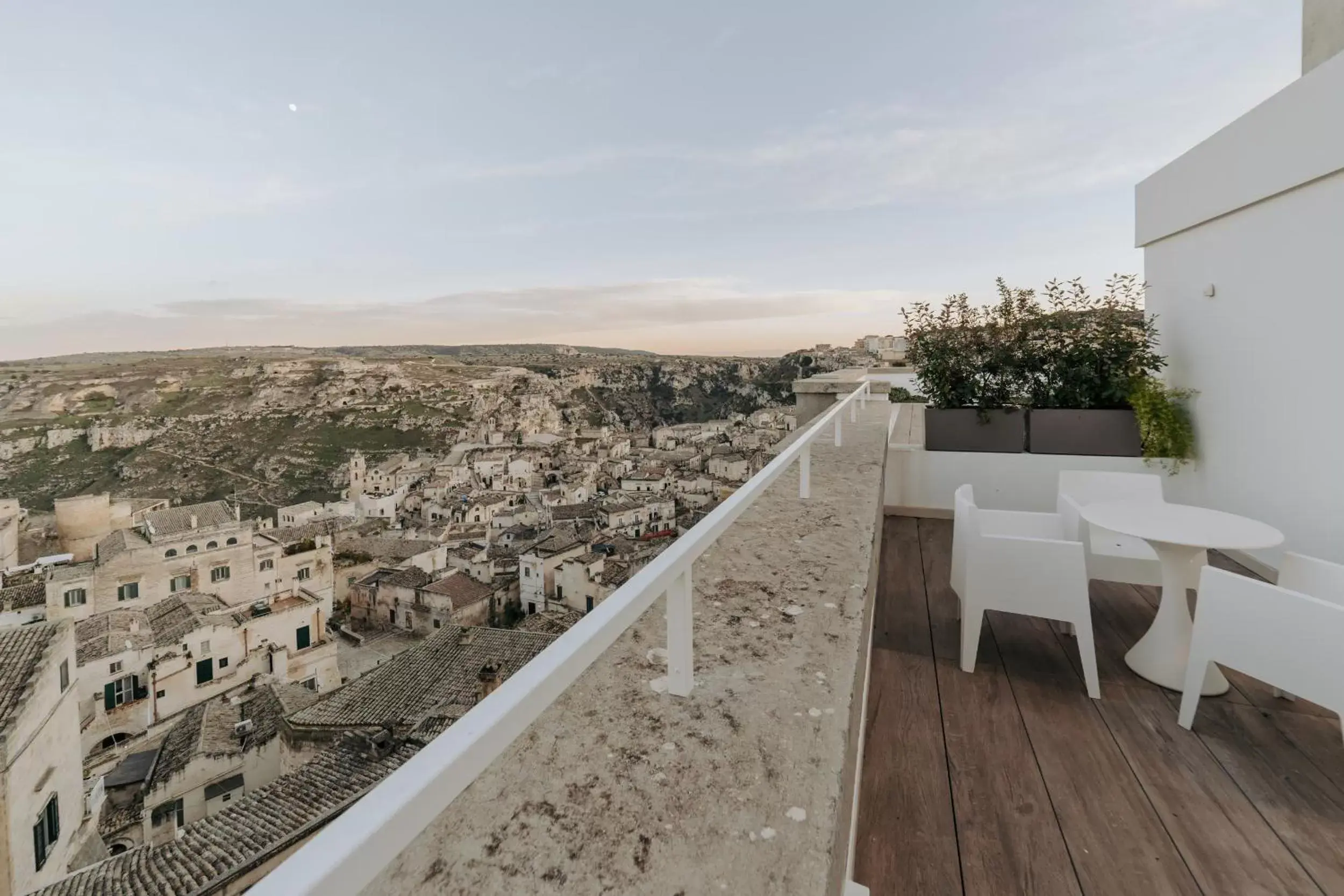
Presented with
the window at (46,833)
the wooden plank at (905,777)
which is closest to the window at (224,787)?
the window at (46,833)

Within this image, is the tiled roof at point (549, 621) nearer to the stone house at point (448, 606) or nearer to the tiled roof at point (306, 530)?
the stone house at point (448, 606)

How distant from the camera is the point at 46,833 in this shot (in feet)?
10.6

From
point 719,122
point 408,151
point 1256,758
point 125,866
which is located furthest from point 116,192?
point 1256,758

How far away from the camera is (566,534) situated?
19797mm

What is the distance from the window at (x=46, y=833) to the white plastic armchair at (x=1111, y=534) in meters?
5.65

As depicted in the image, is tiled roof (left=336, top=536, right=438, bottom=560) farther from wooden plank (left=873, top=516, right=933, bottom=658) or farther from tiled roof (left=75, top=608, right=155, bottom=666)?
wooden plank (left=873, top=516, right=933, bottom=658)

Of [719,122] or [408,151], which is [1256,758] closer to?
[719,122]

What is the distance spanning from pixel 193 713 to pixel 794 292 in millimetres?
19634

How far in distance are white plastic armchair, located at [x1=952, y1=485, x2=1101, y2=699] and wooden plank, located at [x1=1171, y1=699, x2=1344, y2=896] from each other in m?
0.38

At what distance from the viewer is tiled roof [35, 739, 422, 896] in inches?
169

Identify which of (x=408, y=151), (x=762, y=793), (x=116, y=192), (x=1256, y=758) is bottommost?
(x=1256, y=758)

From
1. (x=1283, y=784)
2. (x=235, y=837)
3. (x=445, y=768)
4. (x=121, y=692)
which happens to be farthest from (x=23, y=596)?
(x=1283, y=784)

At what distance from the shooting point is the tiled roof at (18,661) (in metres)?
2.91

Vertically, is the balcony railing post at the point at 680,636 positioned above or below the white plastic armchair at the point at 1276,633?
above
